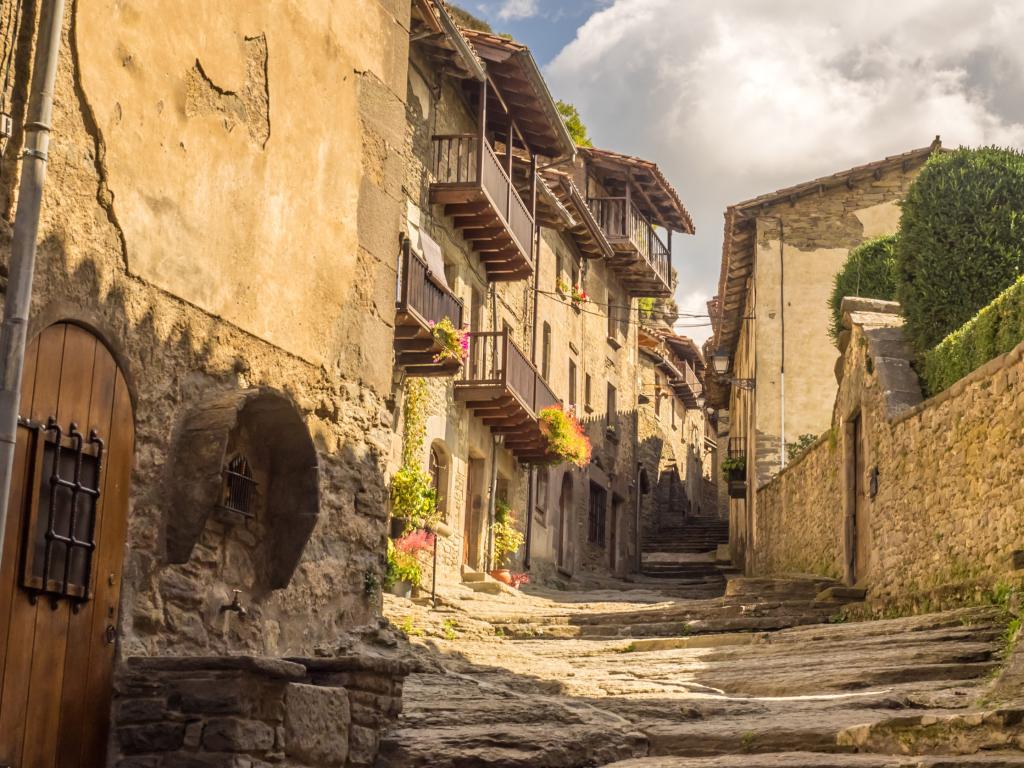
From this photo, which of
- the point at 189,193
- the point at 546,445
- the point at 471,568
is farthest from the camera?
the point at 546,445

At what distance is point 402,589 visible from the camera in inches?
703

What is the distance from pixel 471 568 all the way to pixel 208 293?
48.6 feet

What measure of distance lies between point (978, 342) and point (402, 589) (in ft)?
24.1

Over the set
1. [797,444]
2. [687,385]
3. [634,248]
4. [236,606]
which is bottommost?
[236,606]

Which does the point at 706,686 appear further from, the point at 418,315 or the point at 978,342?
the point at 418,315

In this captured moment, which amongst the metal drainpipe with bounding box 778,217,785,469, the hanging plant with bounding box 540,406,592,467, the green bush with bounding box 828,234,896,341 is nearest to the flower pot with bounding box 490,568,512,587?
the hanging plant with bounding box 540,406,592,467

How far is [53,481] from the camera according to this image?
6.53 metres

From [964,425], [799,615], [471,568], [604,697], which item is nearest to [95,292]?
[604,697]

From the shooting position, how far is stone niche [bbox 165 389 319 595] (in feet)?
24.0

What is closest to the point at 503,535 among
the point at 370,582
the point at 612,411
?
the point at 612,411

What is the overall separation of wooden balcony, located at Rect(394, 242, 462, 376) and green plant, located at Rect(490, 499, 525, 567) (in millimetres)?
4654

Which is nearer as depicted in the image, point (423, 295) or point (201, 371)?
point (201, 371)

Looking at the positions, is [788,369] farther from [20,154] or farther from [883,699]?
[20,154]

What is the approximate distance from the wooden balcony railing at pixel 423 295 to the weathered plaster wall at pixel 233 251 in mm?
8000
